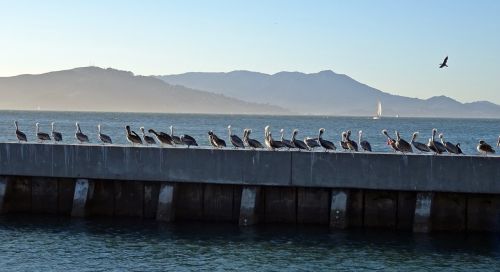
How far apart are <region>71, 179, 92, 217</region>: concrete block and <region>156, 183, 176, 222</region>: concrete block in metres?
2.39

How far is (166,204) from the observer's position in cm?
2952

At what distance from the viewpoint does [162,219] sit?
2964 centimetres

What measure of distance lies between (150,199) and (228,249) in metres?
4.03

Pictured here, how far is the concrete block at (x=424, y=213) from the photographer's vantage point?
2761 cm

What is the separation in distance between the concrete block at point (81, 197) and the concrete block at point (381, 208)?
8633mm

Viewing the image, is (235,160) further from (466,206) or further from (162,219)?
(466,206)

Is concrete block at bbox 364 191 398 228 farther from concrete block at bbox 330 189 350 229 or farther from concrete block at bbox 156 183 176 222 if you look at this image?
concrete block at bbox 156 183 176 222

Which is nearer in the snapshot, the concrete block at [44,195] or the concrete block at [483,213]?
the concrete block at [483,213]

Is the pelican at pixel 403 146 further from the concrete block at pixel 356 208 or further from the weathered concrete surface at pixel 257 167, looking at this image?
the concrete block at pixel 356 208

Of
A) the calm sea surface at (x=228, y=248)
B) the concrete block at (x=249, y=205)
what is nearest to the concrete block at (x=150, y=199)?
the calm sea surface at (x=228, y=248)

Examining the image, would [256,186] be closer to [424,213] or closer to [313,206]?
[313,206]

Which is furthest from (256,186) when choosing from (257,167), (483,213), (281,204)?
(483,213)

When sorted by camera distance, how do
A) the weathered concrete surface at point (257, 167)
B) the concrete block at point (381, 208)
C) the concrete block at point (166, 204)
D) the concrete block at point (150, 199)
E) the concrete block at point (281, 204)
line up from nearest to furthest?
the weathered concrete surface at point (257, 167) → the concrete block at point (381, 208) → the concrete block at point (281, 204) → the concrete block at point (166, 204) → the concrete block at point (150, 199)

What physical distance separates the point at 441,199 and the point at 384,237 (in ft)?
6.45
